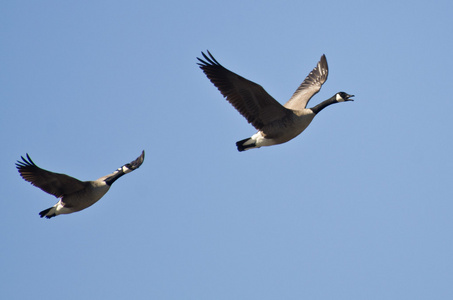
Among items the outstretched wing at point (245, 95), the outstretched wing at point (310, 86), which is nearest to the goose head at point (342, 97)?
the outstretched wing at point (310, 86)

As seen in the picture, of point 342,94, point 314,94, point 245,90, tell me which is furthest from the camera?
point 314,94

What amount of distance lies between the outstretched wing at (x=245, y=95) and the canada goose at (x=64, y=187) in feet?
12.2

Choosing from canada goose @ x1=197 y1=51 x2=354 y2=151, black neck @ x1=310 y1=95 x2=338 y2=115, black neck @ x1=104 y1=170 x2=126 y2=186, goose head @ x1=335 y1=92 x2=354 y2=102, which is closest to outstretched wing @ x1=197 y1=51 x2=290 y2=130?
canada goose @ x1=197 y1=51 x2=354 y2=151

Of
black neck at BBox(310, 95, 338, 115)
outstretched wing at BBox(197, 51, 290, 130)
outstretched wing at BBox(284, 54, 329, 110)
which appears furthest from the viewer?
outstretched wing at BBox(284, 54, 329, 110)

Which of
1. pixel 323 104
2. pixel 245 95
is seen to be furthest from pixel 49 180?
pixel 323 104

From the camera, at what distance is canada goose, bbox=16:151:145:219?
48.1 feet

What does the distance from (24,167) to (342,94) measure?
6770 millimetres

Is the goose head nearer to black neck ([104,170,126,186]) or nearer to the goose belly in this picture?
black neck ([104,170,126,186])

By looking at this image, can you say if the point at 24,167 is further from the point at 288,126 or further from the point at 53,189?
the point at 288,126

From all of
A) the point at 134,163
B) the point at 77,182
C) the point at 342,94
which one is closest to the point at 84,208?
the point at 77,182

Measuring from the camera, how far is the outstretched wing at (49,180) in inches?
575

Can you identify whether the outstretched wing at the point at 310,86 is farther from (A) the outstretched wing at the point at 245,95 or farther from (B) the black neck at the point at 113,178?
(B) the black neck at the point at 113,178

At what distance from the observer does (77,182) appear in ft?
48.5

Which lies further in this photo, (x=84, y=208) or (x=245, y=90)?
(x=84, y=208)
